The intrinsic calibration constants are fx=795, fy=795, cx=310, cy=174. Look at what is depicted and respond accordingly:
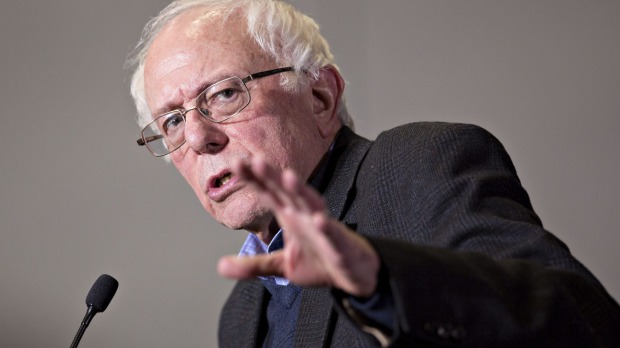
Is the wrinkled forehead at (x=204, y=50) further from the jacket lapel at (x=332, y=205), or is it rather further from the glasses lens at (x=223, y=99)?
the jacket lapel at (x=332, y=205)

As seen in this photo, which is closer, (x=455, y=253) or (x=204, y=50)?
(x=455, y=253)

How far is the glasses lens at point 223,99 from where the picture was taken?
6.01ft

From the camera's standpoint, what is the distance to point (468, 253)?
100 cm

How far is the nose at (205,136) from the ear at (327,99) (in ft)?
0.86

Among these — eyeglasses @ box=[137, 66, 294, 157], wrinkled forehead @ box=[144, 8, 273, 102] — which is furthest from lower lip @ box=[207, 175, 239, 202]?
wrinkled forehead @ box=[144, 8, 273, 102]

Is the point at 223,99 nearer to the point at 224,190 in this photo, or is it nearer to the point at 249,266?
the point at 224,190

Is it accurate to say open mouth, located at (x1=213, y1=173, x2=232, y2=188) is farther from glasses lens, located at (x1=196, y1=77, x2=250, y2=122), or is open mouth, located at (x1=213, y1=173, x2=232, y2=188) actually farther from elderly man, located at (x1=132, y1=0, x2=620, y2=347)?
glasses lens, located at (x1=196, y1=77, x2=250, y2=122)

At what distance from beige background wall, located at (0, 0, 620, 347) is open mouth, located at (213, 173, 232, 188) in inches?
48.8

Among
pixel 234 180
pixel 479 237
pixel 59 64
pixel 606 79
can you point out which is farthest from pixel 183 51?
pixel 606 79

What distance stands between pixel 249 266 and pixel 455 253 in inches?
10.4

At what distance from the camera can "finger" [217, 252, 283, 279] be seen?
34.2 inches

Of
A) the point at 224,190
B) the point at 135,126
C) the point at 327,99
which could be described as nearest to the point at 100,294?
the point at 224,190

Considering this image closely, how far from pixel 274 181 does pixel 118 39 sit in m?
2.40

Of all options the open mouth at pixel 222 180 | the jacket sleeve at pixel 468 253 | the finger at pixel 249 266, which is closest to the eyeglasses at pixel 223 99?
the open mouth at pixel 222 180
